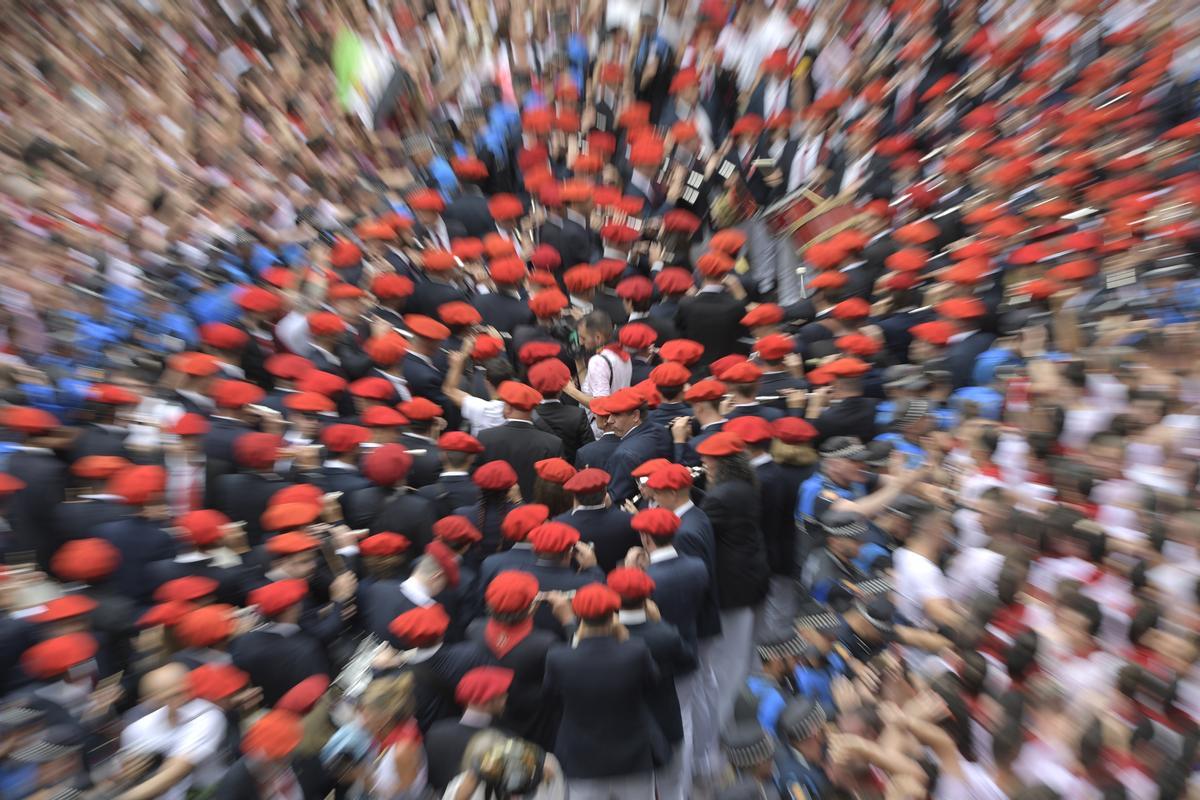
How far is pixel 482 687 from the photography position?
2889 mm

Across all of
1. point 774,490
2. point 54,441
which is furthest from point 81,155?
point 774,490

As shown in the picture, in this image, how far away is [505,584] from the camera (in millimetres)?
3137

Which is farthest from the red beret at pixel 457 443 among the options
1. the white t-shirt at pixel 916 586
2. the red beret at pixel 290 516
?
the white t-shirt at pixel 916 586

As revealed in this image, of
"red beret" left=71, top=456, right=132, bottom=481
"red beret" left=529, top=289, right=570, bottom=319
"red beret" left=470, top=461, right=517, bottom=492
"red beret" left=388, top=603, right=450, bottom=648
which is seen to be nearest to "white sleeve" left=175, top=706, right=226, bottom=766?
"red beret" left=388, top=603, right=450, bottom=648

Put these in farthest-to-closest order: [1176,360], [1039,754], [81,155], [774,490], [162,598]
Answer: [81,155]
[774,490]
[1176,360]
[162,598]
[1039,754]

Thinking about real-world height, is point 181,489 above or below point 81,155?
below

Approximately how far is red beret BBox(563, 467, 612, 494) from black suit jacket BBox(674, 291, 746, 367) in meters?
2.50

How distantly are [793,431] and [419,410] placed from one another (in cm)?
243

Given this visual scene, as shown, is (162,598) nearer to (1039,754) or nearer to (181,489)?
(181,489)

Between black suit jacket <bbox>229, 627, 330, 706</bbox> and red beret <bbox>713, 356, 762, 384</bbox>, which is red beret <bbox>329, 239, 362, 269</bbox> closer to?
red beret <bbox>713, 356, 762, 384</bbox>

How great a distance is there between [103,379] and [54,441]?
786mm

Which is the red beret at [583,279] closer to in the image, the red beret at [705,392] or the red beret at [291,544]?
the red beret at [705,392]

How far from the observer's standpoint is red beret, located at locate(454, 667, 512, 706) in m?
2.88

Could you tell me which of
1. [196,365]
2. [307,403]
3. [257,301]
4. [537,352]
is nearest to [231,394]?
[196,365]
